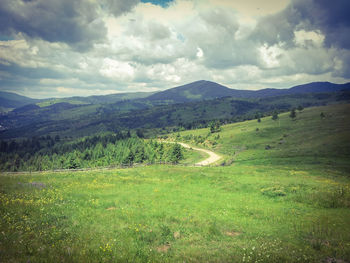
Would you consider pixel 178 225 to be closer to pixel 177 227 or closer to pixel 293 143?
pixel 177 227

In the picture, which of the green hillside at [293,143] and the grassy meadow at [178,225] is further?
the green hillside at [293,143]

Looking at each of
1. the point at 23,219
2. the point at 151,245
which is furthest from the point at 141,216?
the point at 23,219

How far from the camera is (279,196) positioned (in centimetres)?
2317

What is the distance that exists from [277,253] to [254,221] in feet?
21.2

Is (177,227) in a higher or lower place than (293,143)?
higher

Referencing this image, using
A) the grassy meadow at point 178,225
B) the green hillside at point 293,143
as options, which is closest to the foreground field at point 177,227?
the grassy meadow at point 178,225

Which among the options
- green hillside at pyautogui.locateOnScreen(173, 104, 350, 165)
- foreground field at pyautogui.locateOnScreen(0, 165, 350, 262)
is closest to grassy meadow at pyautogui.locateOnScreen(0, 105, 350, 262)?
foreground field at pyautogui.locateOnScreen(0, 165, 350, 262)

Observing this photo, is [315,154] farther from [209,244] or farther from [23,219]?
[23,219]

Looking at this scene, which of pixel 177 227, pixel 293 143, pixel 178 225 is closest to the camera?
pixel 177 227

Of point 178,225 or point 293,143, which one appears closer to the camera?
point 178,225

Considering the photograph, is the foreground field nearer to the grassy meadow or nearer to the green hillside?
the grassy meadow

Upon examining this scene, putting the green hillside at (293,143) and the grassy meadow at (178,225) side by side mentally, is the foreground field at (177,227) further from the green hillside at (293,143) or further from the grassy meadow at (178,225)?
the green hillside at (293,143)

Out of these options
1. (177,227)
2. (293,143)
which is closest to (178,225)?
(177,227)

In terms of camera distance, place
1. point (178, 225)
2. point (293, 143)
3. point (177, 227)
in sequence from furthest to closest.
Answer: point (293, 143), point (178, 225), point (177, 227)
